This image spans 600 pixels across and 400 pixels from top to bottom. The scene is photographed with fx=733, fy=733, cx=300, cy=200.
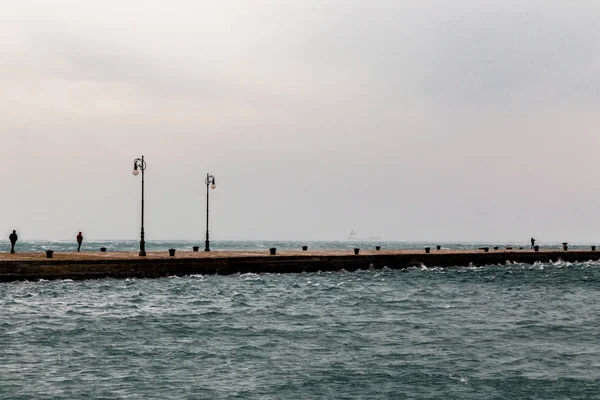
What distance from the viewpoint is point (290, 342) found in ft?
80.5

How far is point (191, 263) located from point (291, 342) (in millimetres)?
22202

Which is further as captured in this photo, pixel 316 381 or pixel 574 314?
pixel 574 314

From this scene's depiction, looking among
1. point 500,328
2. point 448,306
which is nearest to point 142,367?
point 500,328

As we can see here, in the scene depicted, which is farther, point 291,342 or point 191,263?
point 191,263

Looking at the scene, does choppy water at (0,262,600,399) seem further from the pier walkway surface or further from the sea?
the pier walkway surface

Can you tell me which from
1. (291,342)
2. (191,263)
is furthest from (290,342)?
(191,263)

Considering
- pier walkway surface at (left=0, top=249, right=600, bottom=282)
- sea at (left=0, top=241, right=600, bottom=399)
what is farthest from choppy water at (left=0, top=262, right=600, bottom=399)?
pier walkway surface at (left=0, top=249, right=600, bottom=282)

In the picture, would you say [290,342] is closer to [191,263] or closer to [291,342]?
[291,342]

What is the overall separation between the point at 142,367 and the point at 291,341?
6.04 meters

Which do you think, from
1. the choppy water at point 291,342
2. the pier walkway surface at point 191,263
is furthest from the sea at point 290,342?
the pier walkway surface at point 191,263

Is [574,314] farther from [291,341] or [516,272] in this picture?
[516,272]

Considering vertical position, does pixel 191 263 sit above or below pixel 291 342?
above

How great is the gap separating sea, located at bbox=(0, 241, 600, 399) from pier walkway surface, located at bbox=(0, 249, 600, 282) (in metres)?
0.86

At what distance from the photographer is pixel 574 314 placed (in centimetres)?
3312
